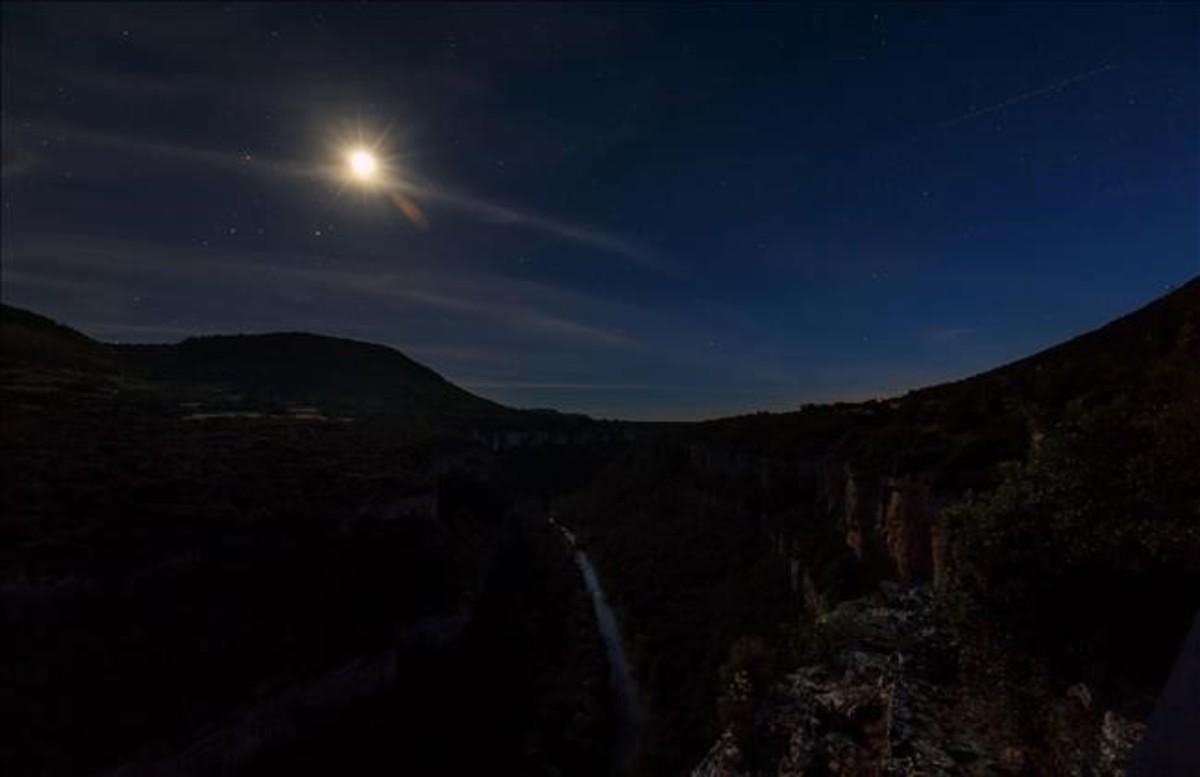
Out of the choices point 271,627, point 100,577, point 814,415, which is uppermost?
point 814,415

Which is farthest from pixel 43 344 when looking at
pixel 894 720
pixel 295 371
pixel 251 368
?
pixel 894 720

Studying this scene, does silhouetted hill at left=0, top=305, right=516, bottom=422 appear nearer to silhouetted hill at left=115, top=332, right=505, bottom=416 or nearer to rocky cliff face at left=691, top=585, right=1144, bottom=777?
silhouetted hill at left=115, top=332, right=505, bottom=416

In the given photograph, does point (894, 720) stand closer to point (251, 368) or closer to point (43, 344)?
point (43, 344)

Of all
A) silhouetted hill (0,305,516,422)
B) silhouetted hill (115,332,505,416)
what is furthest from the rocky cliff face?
silhouetted hill (115,332,505,416)

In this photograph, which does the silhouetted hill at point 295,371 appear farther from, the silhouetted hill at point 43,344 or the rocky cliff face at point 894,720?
the rocky cliff face at point 894,720

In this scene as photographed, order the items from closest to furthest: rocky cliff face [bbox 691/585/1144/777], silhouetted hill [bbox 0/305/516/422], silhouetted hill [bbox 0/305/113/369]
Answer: rocky cliff face [bbox 691/585/1144/777] → silhouetted hill [bbox 0/305/113/369] → silhouetted hill [bbox 0/305/516/422]

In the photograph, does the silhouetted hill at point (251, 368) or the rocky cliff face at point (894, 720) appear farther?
the silhouetted hill at point (251, 368)

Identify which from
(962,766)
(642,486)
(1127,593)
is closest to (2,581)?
(962,766)

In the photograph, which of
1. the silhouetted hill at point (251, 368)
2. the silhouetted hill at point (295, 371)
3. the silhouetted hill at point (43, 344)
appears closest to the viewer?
the silhouetted hill at point (43, 344)

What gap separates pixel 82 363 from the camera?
9531 centimetres

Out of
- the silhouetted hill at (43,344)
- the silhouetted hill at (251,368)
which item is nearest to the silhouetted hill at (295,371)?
the silhouetted hill at (251,368)

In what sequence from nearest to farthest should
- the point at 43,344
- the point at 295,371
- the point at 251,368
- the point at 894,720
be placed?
the point at 894,720
the point at 43,344
the point at 251,368
the point at 295,371

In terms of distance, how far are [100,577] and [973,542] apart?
32.8 metres

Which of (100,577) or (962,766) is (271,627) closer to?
(100,577)
